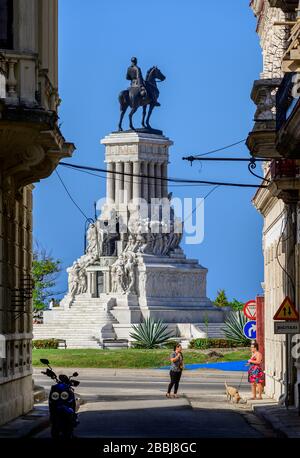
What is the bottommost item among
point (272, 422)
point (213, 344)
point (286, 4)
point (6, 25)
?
point (272, 422)

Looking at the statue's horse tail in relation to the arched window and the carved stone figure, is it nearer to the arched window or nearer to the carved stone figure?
the carved stone figure

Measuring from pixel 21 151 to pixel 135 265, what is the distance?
6497 cm

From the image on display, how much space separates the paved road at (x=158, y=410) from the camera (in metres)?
30.2

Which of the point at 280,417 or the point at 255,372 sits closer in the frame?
the point at 280,417

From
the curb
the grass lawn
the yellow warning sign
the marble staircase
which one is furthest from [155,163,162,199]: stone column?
the yellow warning sign

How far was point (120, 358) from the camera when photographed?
7131 centimetres

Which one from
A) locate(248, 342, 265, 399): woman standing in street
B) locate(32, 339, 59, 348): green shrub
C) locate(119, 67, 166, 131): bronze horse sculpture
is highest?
locate(119, 67, 166, 131): bronze horse sculpture

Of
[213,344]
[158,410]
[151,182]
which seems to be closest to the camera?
[158,410]

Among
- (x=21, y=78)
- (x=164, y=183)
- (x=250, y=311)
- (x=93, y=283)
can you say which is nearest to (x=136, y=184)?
(x=164, y=183)

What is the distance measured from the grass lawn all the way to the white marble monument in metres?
15.9

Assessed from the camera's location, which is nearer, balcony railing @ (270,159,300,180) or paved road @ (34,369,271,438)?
paved road @ (34,369,271,438)

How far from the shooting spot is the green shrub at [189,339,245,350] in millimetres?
81188

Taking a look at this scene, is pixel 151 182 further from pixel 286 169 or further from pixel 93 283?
pixel 286 169

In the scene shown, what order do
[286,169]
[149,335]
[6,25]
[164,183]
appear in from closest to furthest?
[6,25] < [286,169] < [149,335] < [164,183]
